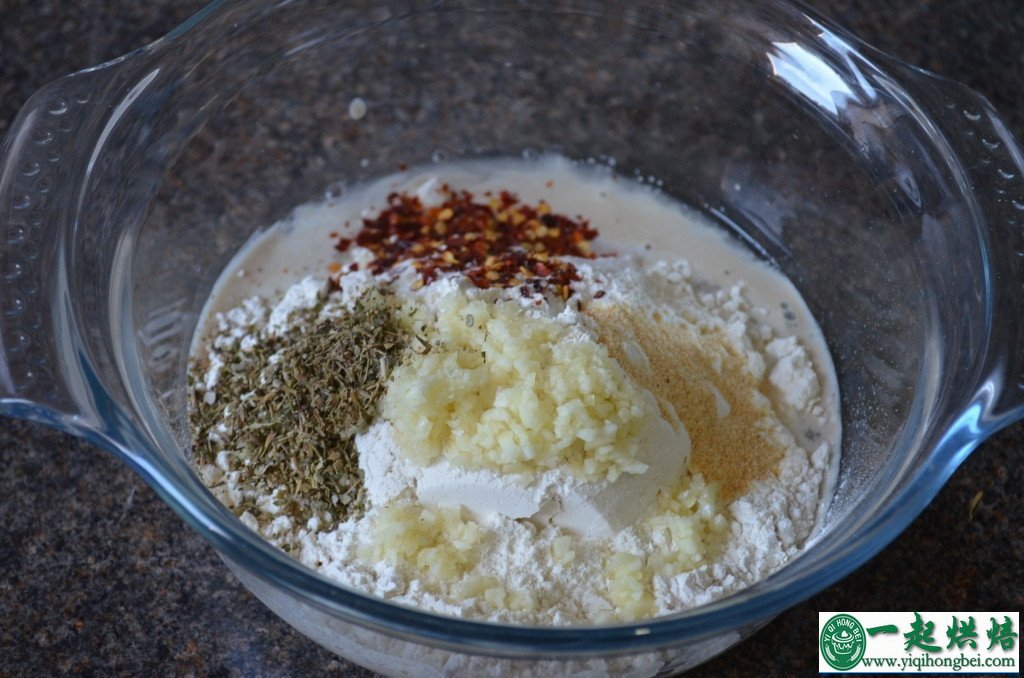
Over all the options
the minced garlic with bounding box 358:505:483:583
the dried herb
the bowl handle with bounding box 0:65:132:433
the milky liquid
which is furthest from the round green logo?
the bowl handle with bounding box 0:65:132:433

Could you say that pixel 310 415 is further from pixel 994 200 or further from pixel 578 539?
pixel 994 200

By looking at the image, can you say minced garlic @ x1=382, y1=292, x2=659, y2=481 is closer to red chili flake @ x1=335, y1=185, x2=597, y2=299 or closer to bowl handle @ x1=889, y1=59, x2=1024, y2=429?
red chili flake @ x1=335, y1=185, x2=597, y2=299

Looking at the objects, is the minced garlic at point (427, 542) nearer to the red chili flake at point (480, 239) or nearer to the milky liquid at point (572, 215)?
the red chili flake at point (480, 239)

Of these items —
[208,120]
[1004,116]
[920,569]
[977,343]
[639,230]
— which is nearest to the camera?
[977,343]

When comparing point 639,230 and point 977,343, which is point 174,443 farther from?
point 977,343

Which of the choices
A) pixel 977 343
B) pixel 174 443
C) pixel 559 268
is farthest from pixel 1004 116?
pixel 174 443

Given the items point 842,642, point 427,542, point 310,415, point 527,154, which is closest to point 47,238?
point 310,415
